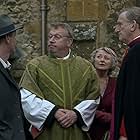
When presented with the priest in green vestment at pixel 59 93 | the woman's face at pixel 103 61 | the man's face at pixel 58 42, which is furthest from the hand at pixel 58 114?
the woman's face at pixel 103 61

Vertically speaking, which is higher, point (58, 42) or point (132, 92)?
point (58, 42)

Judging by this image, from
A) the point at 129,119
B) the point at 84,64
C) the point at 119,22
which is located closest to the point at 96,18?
the point at 84,64

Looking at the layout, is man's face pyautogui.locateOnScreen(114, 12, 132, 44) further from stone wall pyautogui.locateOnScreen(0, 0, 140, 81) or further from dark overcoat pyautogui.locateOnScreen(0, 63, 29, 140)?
stone wall pyautogui.locateOnScreen(0, 0, 140, 81)

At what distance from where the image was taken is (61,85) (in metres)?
5.05

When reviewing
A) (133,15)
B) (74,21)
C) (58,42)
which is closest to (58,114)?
(58,42)

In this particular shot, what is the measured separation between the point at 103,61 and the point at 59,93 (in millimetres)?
573

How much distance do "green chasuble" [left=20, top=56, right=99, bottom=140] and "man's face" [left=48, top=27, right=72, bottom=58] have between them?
0.08 m

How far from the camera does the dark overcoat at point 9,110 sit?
392 cm

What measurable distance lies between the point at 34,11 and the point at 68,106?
11.2 ft

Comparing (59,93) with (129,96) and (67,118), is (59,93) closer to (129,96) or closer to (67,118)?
(67,118)

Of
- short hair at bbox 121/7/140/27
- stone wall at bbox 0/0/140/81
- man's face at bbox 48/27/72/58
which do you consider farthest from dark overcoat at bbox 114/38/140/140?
stone wall at bbox 0/0/140/81

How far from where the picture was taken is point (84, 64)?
17.1 ft

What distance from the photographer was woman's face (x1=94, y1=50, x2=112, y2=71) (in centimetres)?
529

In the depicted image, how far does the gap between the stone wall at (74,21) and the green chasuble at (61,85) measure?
7.88ft
